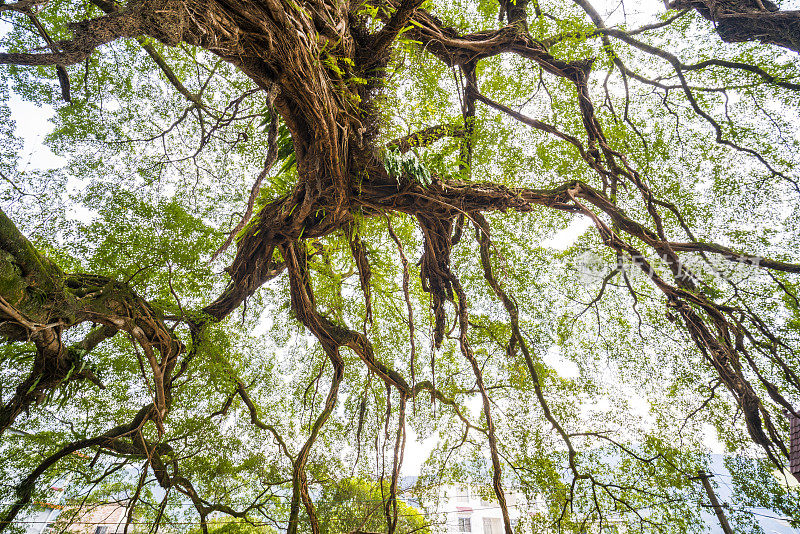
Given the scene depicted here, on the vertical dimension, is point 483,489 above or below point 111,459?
below

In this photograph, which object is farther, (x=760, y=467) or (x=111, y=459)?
(x=111, y=459)

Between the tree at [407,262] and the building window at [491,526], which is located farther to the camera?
the building window at [491,526]

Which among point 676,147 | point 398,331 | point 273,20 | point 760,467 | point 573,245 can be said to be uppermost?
point 676,147

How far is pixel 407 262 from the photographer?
8.58 ft

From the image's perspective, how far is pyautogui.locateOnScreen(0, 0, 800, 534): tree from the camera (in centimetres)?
245

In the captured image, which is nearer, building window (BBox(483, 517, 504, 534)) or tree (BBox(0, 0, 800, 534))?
tree (BBox(0, 0, 800, 534))

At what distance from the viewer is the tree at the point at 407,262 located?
2445 mm

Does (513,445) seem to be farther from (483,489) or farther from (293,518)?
(293,518)

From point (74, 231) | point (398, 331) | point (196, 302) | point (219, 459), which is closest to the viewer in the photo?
point (74, 231)

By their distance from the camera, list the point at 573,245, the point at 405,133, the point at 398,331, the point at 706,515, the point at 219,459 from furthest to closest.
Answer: the point at 398,331 → the point at 573,245 → the point at 219,459 → the point at 706,515 → the point at 405,133

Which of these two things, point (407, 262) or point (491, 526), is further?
point (491, 526)

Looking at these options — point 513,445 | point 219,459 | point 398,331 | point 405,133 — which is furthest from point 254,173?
point 513,445

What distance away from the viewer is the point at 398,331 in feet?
15.0

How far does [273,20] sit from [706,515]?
473 centimetres
